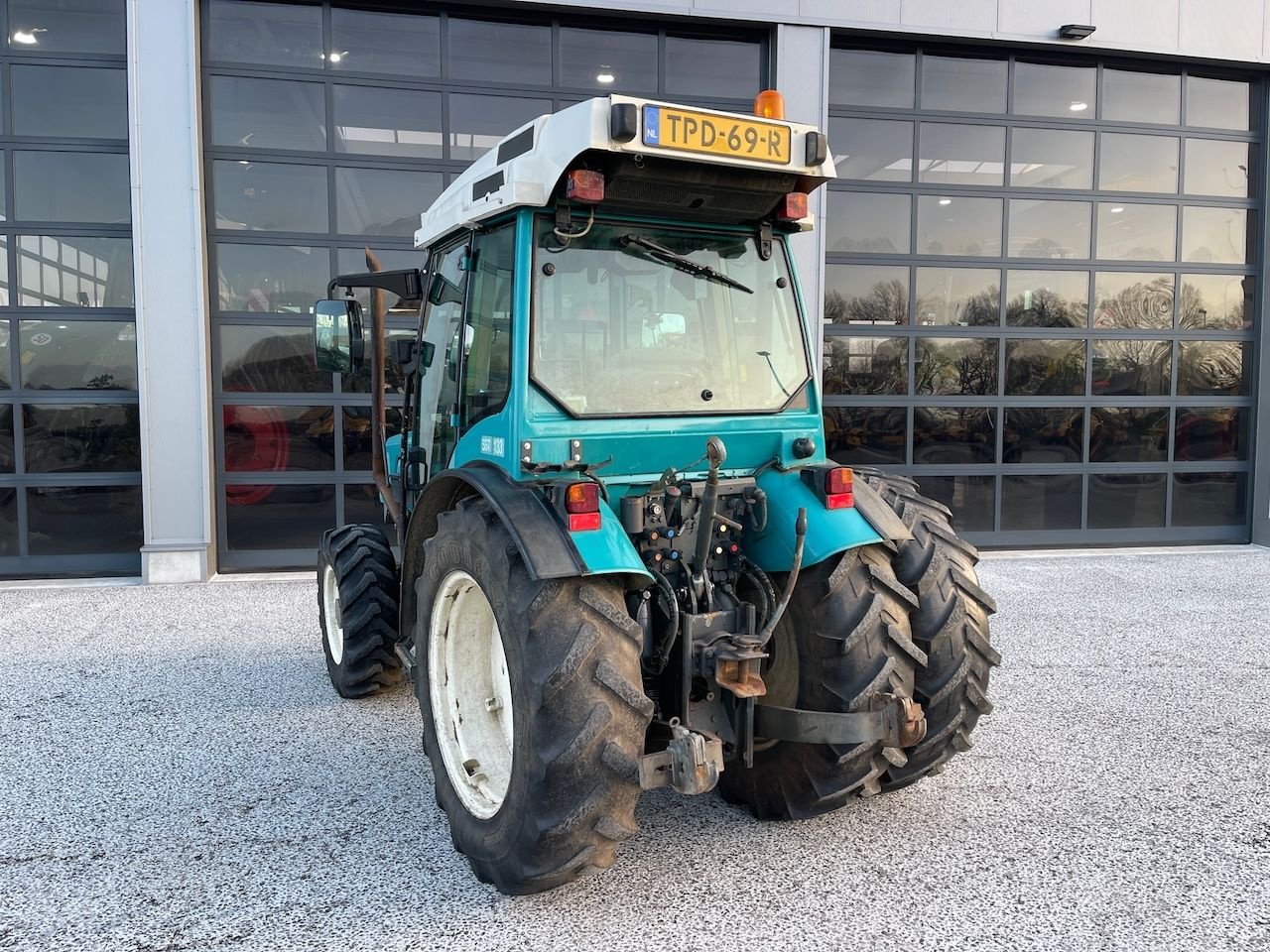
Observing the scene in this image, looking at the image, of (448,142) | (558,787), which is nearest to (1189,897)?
(558,787)

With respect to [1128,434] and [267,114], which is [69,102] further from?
[1128,434]

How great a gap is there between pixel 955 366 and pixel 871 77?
2.76 metres

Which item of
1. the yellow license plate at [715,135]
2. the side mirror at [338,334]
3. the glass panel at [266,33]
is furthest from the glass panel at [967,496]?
the glass panel at [266,33]

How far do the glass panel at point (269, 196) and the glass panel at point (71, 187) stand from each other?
2.40 ft

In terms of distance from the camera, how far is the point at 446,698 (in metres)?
3.22

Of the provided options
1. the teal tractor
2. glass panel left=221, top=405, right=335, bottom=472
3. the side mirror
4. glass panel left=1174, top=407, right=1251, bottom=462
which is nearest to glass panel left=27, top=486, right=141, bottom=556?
glass panel left=221, top=405, right=335, bottom=472

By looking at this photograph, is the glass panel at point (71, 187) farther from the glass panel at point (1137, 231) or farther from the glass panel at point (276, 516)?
the glass panel at point (1137, 231)

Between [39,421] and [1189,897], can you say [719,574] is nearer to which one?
[1189,897]

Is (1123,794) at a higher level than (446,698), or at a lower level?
lower

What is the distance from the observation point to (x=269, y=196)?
7676mm

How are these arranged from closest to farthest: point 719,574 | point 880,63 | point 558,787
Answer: point 558,787 < point 719,574 < point 880,63

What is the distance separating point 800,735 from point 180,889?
6.56 ft

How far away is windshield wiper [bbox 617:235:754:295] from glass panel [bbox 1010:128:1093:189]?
6.64m

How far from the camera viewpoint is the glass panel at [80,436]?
7566mm
